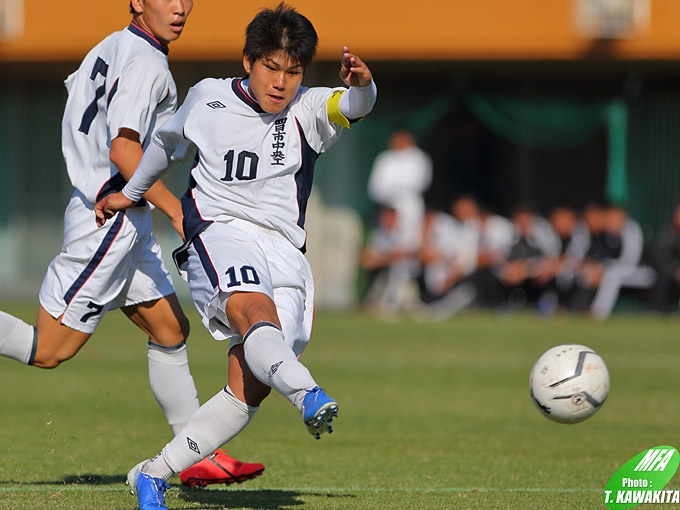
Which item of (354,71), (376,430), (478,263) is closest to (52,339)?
(354,71)

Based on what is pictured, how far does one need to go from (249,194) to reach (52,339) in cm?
154

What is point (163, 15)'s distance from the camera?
607cm

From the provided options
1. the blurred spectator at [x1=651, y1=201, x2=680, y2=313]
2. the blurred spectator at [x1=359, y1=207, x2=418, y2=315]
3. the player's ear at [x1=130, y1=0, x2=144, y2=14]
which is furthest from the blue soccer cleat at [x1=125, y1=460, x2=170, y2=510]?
the blurred spectator at [x1=651, y1=201, x2=680, y2=313]

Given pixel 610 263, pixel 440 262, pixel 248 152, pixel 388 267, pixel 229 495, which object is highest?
pixel 248 152

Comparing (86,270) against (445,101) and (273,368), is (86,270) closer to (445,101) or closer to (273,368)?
(273,368)

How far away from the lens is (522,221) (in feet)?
62.0

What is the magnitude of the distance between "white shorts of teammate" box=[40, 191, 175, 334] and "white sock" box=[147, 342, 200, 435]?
1.14 feet

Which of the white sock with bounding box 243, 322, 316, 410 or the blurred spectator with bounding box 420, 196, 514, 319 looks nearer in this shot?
the white sock with bounding box 243, 322, 316, 410

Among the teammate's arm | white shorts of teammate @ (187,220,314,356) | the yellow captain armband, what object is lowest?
white shorts of teammate @ (187,220,314,356)

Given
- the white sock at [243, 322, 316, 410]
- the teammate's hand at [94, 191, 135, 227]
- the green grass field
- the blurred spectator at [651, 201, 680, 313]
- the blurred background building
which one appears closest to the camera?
the white sock at [243, 322, 316, 410]

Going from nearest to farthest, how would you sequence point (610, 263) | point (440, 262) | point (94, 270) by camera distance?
point (94, 270), point (610, 263), point (440, 262)

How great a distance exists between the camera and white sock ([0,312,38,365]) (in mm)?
5977

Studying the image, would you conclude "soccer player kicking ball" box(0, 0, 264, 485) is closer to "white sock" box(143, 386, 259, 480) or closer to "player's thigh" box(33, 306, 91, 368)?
"player's thigh" box(33, 306, 91, 368)

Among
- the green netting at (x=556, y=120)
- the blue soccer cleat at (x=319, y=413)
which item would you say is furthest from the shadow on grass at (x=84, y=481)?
the green netting at (x=556, y=120)
